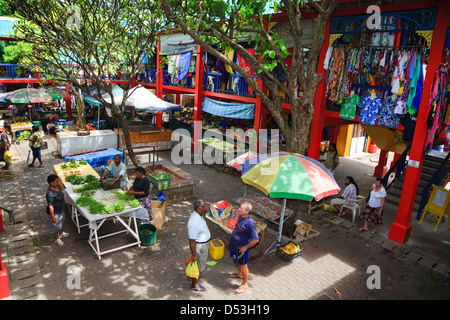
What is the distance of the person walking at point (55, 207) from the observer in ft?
23.1

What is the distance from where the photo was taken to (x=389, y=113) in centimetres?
884

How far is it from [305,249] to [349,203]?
2.66 m

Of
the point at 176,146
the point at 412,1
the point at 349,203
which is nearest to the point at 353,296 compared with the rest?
the point at 349,203

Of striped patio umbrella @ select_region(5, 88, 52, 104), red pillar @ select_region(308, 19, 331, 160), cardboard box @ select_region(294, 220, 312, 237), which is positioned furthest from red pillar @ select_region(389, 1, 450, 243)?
striped patio umbrella @ select_region(5, 88, 52, 104)

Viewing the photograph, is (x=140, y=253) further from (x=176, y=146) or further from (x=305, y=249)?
(x=176, y=146)

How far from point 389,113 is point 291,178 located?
426cm

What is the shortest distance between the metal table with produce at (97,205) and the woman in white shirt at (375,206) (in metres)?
6.48

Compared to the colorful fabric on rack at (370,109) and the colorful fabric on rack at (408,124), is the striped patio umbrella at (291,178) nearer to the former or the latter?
the colorful fabric on rack at (370,109)

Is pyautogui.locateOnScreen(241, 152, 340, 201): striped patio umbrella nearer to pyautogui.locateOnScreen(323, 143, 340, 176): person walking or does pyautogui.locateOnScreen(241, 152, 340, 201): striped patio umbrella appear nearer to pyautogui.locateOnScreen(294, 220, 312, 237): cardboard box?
pyautogui.locateOnScreen(294, 220, 312, 237): cardboard box

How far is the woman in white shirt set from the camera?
8648mm

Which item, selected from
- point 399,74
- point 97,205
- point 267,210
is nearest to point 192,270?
point 97,205

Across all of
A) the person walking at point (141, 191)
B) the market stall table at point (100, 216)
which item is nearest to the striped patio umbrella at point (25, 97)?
the market stall table at point (100, 216)

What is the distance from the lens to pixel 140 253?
7289 millimetres

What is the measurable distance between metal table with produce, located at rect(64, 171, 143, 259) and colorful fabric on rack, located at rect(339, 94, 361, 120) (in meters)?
6.83
